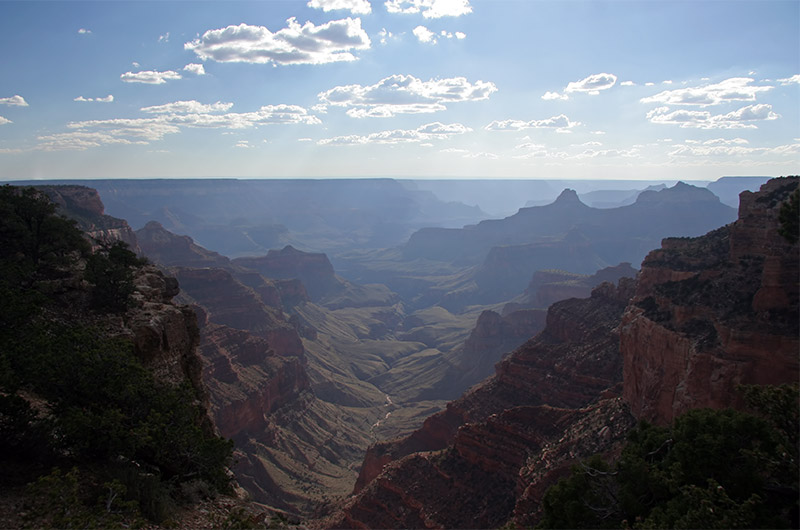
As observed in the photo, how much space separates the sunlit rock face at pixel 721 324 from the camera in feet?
60.8

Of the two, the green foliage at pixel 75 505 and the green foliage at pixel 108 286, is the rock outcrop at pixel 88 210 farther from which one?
the green foliage at pixel 75 505

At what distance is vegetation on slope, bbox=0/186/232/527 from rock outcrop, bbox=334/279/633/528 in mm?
15756

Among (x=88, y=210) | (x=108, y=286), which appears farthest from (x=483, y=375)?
(x=108, y=286)

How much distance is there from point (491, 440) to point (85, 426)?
78.2 ft

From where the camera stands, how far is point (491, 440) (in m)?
30.2

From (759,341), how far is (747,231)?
344 inches

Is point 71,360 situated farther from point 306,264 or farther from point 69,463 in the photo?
point 306,264

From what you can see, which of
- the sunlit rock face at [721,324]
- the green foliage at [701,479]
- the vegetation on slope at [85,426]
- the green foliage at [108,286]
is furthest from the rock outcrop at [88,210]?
the green foliage at [701,479]

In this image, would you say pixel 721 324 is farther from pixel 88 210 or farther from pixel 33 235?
pixel 88 210

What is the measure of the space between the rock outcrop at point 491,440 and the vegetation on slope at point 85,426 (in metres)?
15.8

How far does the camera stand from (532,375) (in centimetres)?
3991

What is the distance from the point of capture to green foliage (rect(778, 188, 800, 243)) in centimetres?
1755

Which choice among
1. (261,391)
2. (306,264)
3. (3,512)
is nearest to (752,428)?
(3,512)

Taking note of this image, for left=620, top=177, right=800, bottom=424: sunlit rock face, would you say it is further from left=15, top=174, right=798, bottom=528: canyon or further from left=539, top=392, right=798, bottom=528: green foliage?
left=539, top=392, right=798, bottom=528: green foliage
